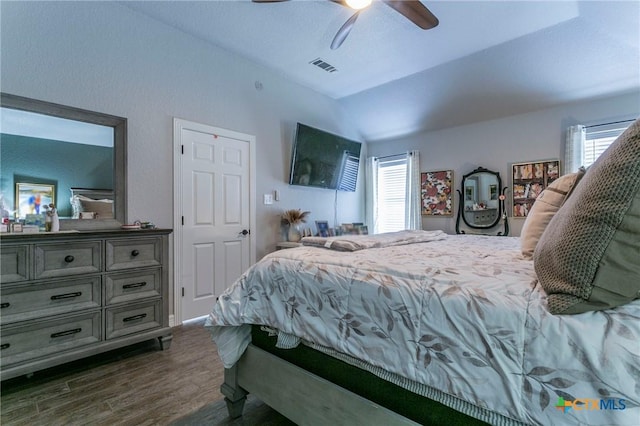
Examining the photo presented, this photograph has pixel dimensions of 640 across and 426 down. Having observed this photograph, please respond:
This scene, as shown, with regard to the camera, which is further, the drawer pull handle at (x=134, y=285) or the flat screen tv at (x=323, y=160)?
the flat screen tv at (x=323, y=160)

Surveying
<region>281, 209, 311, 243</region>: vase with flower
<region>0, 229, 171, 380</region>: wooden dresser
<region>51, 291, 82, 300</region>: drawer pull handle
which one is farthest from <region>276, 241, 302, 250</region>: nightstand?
<region>51, 291, 82, 300</region>: drawer pull handle

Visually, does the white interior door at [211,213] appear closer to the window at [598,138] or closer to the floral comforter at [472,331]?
the floral comforter at [472,331]

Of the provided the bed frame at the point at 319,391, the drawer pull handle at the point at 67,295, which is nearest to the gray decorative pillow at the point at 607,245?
the bed frame at the point at 319,391

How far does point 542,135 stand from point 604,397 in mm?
3848

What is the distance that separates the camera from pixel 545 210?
1456 millimetres

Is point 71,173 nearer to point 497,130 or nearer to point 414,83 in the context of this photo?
point 414,83

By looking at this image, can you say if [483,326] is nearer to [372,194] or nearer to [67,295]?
[67,295]

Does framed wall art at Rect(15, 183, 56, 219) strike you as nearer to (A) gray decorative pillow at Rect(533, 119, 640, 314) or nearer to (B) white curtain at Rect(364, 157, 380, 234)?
(A) gray decorative pillow at Rect(533, 119, 640, 314)

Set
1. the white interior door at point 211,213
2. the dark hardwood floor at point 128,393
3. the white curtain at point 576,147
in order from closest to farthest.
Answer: the dark hardwood floor at point 128,393
the white interior door at point 211,213
the white curtain at point 576,147

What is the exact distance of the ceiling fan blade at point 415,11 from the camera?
212 centimetres

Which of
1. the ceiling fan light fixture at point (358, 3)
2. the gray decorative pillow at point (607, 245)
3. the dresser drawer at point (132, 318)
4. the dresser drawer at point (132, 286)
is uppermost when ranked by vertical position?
the ceiling fan light fixture at point (358, 3)

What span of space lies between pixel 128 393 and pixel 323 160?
3.34 m

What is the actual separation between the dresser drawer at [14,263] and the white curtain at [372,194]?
4.30 meters
